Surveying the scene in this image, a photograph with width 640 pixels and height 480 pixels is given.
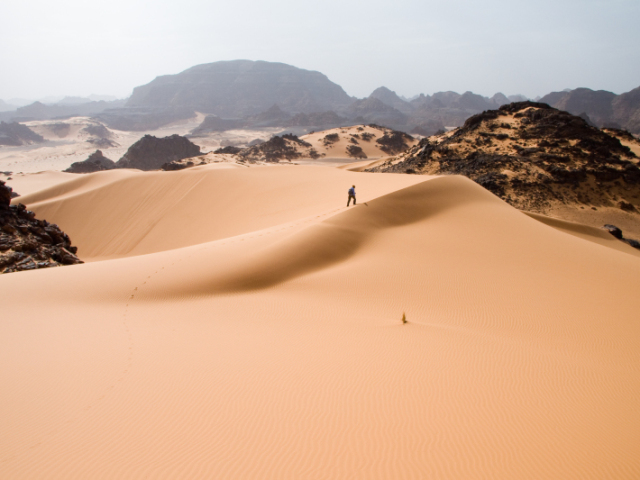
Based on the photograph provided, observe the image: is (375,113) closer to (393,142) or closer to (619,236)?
(393,142)

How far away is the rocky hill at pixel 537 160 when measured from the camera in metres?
20.7

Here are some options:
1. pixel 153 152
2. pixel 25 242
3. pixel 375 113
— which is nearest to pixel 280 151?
pixel 153 152

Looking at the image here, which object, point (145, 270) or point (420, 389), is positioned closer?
point (420, 389)

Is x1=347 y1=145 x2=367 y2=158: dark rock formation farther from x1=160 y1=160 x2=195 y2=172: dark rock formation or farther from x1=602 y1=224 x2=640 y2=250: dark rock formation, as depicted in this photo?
x1=602 y1=224 x2=640 y2=250: dark rock formation

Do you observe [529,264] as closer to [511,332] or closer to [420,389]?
[511,332]

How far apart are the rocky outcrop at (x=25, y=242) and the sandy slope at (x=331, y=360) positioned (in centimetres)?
183

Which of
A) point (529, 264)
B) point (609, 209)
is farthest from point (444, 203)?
point (609, 209)

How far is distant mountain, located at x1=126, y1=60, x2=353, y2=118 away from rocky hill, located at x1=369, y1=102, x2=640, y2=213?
10937 cm

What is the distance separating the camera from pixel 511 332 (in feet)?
18.3

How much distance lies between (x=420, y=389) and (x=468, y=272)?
184 inches

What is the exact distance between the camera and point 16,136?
64.8 meters

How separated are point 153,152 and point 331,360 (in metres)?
44.0

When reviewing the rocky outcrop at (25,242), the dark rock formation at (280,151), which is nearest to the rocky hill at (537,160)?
the rocky outcrop at (25,242)

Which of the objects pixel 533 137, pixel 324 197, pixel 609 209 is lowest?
pixel 609 209
